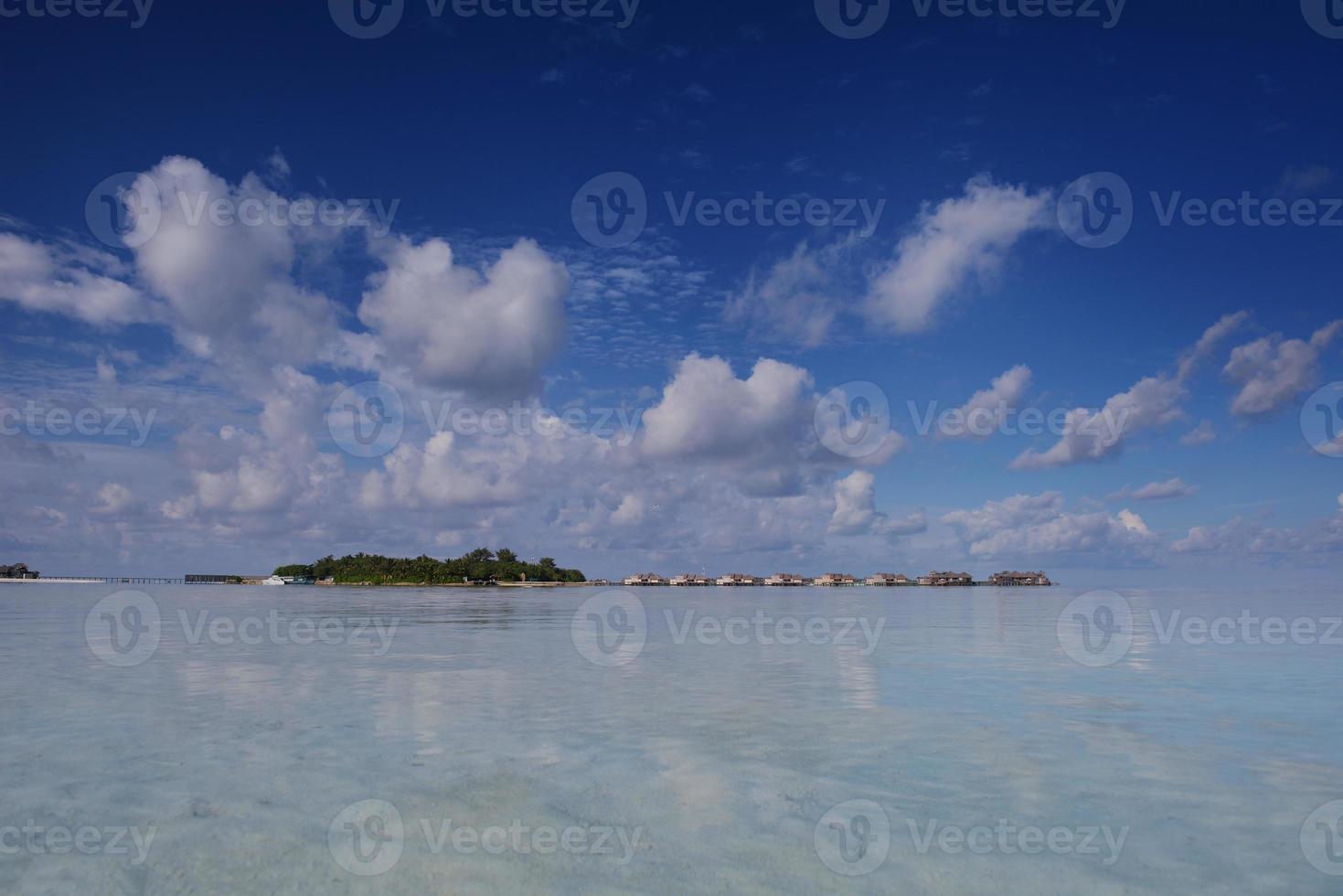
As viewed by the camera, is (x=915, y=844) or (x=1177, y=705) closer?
(x=915, y=844)

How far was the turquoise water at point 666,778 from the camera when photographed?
10.4 metres

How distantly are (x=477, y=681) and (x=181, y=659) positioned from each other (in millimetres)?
15593

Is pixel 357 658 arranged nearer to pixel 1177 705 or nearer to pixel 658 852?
pixel 658 852

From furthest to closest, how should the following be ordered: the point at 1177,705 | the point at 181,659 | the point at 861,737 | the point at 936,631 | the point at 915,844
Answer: the point at 936,631 → the point at 181,659 → the point at 1177,705 → the point at 861,737 → the point at 915,844

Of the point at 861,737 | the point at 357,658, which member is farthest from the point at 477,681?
the point at 861,737

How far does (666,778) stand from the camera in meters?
14.8

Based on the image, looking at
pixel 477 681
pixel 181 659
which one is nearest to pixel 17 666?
pixel 181 659

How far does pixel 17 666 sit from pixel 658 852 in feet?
106

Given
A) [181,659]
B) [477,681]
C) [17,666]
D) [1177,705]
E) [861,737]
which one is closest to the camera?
[861,737]

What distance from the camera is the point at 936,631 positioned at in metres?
55.0

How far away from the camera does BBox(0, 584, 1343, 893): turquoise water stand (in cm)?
1036

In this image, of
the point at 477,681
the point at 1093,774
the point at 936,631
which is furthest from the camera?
the point at 936,631

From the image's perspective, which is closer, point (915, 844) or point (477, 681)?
point (915, 844)

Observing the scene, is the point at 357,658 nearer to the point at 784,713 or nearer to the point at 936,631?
the point at 784,713
